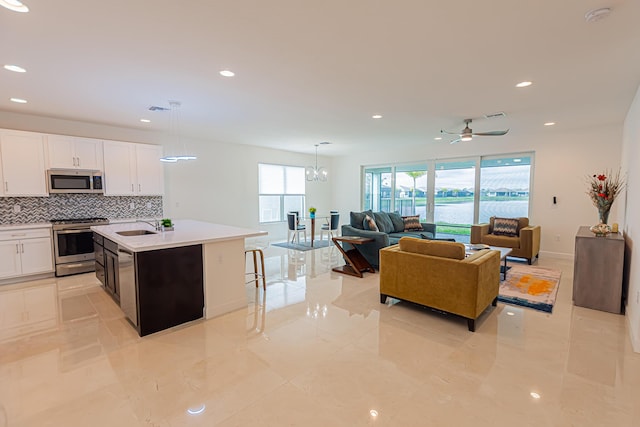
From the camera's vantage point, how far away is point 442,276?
317 centimetres

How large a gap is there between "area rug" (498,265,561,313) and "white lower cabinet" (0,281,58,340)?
17.7 ft

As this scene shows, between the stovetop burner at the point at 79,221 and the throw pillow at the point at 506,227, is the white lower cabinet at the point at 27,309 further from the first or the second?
the throw pillow at the point at 506,227

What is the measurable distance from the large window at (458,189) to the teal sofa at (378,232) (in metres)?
1.18

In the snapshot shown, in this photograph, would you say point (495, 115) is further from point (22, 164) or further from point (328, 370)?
point (22, 164)

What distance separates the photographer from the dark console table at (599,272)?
3445mm

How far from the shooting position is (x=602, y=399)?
204 centimetres

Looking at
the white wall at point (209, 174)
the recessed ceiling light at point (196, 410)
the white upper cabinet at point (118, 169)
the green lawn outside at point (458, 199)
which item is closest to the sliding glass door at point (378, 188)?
the green lawn outside at point (458, 199)

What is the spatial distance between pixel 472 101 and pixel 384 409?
12.8 ft

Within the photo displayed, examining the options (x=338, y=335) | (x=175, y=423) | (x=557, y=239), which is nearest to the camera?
(x=175, y=423)

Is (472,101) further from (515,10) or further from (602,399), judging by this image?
(602,399)

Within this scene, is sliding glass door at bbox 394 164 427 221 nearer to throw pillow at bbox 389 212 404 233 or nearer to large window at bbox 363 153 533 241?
large window at bbox 363 153 533 241

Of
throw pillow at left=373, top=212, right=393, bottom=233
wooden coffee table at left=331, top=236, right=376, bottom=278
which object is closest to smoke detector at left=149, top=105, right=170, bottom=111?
wooden coffee table at left=331, top=236, right=376, bottom=278

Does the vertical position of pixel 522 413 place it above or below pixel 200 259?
below

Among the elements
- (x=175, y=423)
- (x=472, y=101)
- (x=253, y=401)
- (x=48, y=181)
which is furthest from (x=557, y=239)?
(x=48, y=181)
